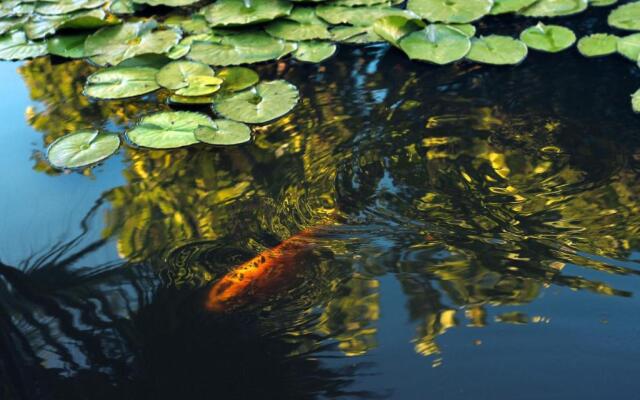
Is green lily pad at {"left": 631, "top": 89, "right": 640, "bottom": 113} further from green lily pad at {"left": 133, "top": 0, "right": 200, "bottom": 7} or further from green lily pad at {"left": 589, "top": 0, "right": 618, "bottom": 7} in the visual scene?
green lily pad at {"left": 133, "top": 0, "right": 200, "bottom": 7}

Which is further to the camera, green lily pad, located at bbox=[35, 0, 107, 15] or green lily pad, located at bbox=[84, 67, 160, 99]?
green lily pad, located at bbox=[35, 0, 107, 15]

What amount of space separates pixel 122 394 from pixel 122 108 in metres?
1.19

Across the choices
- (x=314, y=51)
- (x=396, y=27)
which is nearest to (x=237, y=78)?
(x=314, y=51)

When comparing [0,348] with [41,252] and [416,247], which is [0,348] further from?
[416,247]

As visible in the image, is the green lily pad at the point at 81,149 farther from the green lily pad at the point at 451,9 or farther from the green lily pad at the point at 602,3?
the green lily pad at the point at 602,3

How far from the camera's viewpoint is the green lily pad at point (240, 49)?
2.48m

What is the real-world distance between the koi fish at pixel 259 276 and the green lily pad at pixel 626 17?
155cm

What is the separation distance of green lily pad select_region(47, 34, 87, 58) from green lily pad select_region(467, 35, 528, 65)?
57.5 inches

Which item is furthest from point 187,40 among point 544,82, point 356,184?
point 544,82

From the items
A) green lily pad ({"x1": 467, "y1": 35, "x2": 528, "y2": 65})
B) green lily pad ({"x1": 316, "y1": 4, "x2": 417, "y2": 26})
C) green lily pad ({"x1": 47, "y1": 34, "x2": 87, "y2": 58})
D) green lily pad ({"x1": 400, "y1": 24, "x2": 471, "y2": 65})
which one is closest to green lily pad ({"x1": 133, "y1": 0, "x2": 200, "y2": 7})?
green lily pad ({"x1": 47, "y1": 34, "x2": 87, "y2": 58})

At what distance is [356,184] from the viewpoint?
1925 millimetres

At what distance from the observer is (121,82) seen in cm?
241

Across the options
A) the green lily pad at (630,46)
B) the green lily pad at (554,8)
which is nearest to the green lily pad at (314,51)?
the green lily pad at (554,8)

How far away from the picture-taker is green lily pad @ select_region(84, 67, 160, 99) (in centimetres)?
237
